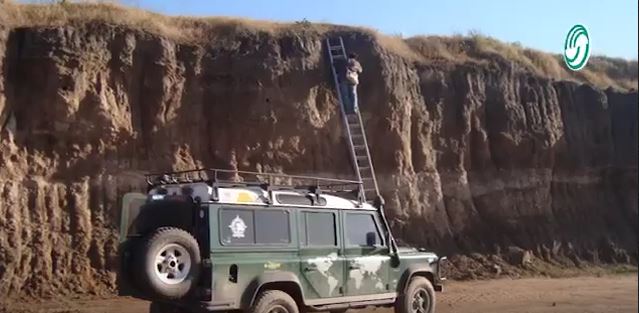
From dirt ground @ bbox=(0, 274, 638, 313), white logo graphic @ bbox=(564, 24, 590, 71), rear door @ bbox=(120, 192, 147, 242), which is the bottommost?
dirt ground @ bbox=(0, 274, 638, 313)

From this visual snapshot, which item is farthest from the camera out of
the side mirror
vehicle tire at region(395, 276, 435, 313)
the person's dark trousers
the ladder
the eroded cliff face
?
the person's dark trousers

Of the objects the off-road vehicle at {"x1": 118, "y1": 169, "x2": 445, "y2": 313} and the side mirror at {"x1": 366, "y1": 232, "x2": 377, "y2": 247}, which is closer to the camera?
the off-road vehicle at {"x1": 118, "y1": 169, "x2": 445, "y2": 313}

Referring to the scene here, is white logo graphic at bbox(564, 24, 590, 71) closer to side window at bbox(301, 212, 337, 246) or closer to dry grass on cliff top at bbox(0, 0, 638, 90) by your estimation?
side window at bbox(301, 212, 337, 246)

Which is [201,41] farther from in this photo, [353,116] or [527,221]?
[527,221]

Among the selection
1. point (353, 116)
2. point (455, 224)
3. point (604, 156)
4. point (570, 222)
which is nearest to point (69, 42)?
point (353, 116)

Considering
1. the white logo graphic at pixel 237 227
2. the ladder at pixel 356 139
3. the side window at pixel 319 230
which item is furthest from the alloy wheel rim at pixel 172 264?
the ladder at pixel 356 139

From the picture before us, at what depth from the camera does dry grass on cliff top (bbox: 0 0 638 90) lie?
2045 cm

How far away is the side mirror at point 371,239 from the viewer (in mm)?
11883

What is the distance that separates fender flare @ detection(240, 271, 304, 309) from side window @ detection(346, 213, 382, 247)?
4.42ft

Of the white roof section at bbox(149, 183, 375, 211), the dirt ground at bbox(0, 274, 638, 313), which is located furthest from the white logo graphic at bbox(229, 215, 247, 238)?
the dirt ground at bbox(0, 274, 638, 313)

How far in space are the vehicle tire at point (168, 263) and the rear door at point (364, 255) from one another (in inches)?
105

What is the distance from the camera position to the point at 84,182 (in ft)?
62.5

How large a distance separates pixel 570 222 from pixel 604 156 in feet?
14.2

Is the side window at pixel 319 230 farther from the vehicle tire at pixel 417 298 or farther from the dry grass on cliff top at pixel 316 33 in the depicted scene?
the dry grass on cliff top at pixel 316 33
